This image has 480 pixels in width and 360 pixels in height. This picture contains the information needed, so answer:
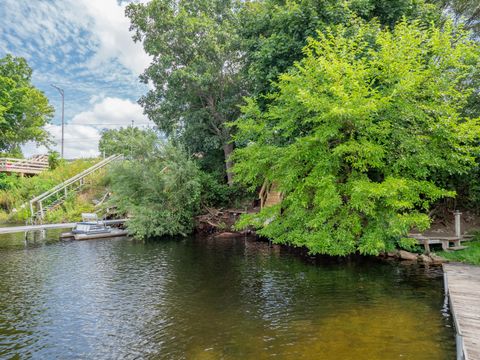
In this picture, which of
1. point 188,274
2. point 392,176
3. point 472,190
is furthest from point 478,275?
point 188,274

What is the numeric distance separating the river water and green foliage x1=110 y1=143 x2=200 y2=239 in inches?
171

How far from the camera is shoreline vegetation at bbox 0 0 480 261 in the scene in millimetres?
9953

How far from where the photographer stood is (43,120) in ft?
122

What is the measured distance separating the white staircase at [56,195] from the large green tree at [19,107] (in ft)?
46.8

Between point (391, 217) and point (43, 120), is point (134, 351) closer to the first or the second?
point (391, 217)

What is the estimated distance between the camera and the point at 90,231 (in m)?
17.5

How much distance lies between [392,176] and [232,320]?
263 inches

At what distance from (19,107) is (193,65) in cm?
2502

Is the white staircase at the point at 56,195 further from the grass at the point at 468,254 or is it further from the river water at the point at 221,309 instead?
the grass at the point at 468,254

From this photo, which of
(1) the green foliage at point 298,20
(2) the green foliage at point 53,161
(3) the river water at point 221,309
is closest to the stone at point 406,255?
(3) the river water at point 221,309

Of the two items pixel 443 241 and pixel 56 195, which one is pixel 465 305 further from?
pixel 56 195

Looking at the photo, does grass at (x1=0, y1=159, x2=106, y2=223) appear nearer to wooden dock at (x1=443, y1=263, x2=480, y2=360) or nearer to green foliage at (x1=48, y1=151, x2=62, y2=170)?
green foliage at (x1=48, y1=151, x2=62, y2=170)

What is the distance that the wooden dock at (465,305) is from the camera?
4888mm

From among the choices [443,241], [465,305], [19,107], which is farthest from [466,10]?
[19,107]
